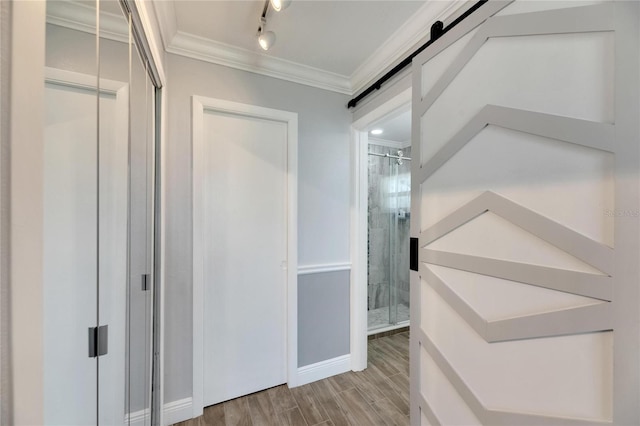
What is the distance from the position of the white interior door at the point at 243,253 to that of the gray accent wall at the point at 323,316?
16 cm

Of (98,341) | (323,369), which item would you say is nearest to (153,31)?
(98,341)

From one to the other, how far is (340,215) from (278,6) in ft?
4.86

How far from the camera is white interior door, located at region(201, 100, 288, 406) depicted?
1.75 meters

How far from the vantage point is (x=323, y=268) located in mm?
2094

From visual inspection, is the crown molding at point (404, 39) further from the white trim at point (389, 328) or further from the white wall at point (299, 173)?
the white trim at point (389, 328)

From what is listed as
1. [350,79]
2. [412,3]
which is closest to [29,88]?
[412,3]

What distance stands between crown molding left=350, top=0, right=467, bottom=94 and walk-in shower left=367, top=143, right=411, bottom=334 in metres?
1.29

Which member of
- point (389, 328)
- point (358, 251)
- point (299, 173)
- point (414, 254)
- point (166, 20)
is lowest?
point (389, 328)

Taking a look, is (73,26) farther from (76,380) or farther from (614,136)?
(614,136)

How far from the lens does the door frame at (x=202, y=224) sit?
1669 mm

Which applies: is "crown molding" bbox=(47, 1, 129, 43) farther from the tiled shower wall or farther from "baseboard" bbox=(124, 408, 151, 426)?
the tiled shower wall

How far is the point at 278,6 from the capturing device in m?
1.14

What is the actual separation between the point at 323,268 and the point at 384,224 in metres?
1.47

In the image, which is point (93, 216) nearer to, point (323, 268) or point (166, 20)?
point (166, 20)
